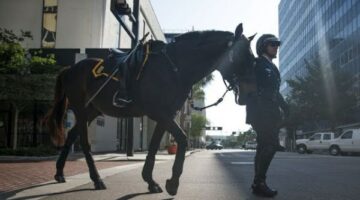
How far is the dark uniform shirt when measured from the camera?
5.89m

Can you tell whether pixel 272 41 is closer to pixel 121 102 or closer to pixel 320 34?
pixel 121 102

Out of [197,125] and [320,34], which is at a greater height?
[320,34]


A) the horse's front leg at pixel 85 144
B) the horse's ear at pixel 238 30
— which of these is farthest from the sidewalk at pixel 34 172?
the horse's ear at pixel 238 30

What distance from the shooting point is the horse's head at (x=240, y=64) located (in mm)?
5578

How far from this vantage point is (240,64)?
18.3 ft

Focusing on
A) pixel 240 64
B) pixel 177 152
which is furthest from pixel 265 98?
pixel 177 152

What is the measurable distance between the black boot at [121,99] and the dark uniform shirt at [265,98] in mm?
1452

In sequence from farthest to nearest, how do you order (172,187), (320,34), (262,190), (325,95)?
1. (320,34)
2. (325,95)
3. (262,190)
4. (172,187)

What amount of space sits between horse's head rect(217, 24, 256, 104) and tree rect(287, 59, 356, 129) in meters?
42.7

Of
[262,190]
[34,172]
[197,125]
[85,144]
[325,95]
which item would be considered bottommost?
[34,172]

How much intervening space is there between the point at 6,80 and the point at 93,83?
1738 cm

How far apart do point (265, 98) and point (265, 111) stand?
154mm

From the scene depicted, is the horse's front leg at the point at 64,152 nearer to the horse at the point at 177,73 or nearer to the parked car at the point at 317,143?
the horse at the point at 177,73

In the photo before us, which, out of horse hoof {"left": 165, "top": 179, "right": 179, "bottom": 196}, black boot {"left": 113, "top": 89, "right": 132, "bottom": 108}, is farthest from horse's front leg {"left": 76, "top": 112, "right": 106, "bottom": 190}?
horse hoof {"left": 165, "top": 179, "right": 179, "bottom": 196}
